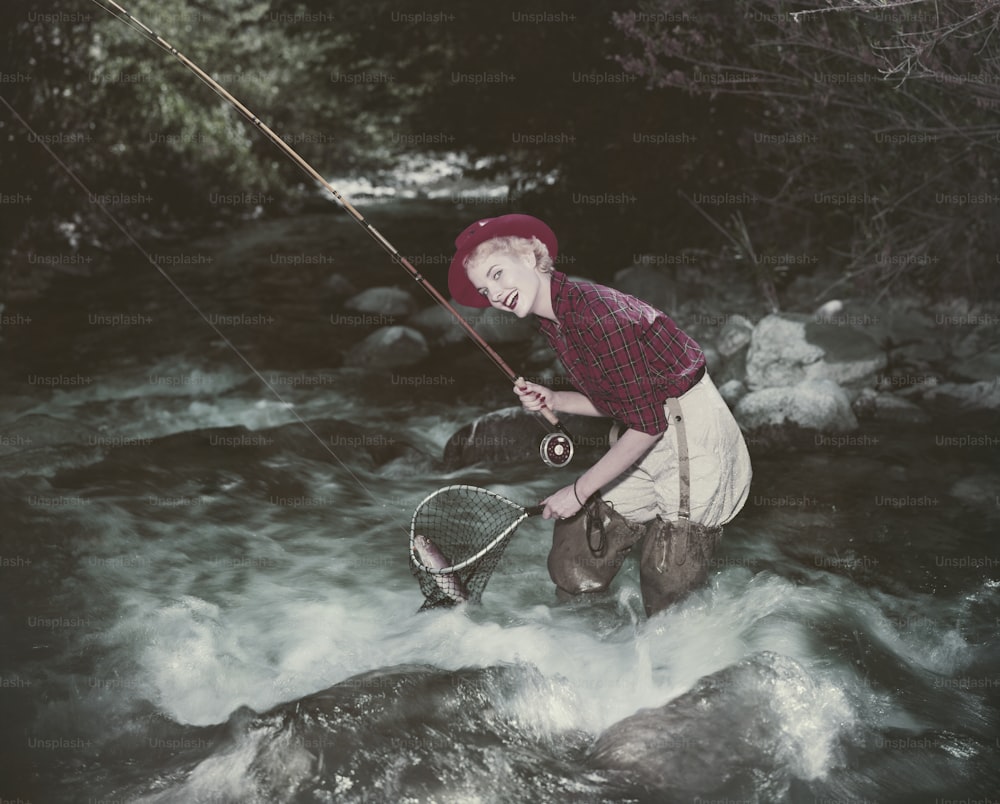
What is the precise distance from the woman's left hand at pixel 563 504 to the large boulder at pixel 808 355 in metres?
5.08

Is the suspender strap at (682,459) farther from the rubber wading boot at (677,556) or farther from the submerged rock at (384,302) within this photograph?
the submerged rock at (384,302)

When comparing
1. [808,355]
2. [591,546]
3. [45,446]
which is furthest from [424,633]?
[808,355]

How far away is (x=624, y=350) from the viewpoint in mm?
3789

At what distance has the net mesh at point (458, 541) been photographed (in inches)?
165

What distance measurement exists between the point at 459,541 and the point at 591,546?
64.6 inches

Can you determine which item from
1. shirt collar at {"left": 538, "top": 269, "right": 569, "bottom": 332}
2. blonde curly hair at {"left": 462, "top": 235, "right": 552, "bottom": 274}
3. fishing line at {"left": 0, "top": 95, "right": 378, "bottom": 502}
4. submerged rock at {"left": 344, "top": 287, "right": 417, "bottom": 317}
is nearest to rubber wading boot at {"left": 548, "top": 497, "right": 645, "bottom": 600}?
shirt collar at {"left": 538, "top": 269, "right": 569, "bottom": 332}

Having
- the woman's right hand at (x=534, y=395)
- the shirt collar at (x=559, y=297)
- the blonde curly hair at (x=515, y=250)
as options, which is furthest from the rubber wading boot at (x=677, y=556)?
the blonde curly hair at (x=515, y=250)

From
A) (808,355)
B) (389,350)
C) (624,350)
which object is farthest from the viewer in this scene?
(389,350)

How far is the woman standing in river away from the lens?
151 inches

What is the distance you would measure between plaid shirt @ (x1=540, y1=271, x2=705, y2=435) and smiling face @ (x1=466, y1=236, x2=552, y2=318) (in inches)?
2.3

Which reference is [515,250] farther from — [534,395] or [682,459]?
[682,459]

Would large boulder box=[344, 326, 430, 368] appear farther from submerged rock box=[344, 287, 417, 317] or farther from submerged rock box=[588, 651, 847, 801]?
submerged rock box=[588, 651, 847, 801]

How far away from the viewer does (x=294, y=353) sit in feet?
34.7

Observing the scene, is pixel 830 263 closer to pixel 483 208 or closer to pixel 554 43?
pixel 554 43
